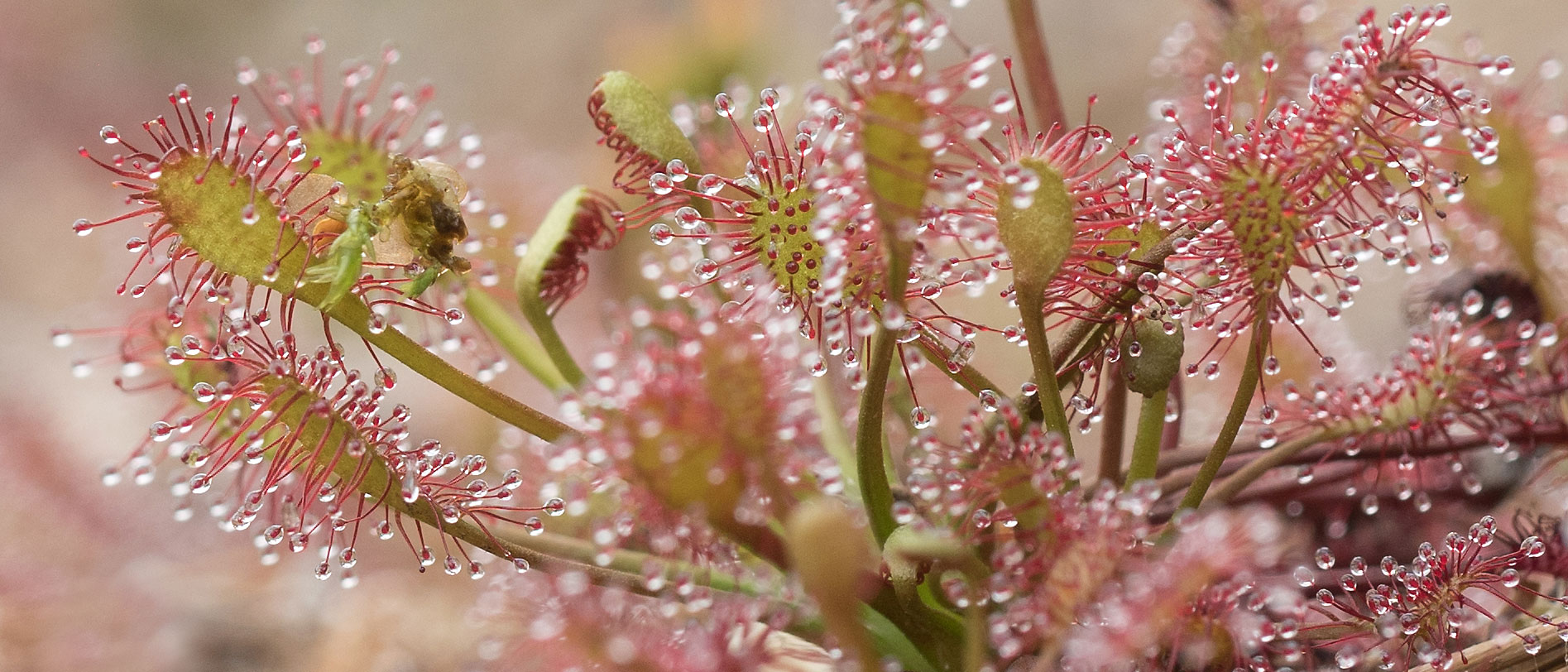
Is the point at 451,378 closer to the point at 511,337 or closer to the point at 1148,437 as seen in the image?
the point at 511,337

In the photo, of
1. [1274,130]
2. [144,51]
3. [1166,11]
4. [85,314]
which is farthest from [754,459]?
[144,51]

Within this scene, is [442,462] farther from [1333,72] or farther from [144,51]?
[144,51]

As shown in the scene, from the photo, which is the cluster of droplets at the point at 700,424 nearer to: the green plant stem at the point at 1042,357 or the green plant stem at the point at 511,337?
the green plant stem at the point at 1042,357

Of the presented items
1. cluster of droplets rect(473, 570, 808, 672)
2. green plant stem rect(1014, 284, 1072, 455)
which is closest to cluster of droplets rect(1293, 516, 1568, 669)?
green plant stem rect(1014, 284, 1072, 455)

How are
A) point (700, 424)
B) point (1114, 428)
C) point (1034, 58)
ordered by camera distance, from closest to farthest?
point (700, 424), point (1114, 428), point (1034, 58)

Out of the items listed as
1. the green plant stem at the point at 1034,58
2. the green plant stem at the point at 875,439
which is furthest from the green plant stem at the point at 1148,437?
the green plant stem at the point at 1034,58

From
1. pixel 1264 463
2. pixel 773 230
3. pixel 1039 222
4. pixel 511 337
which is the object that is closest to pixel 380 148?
pixel 511 337
